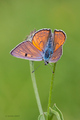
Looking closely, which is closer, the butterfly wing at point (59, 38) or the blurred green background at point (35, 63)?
the butterfly wing at point (59, 38)

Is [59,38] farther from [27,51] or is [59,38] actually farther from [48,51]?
[27,51]

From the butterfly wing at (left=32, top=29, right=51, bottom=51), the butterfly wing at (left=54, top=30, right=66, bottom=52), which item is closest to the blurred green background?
the butterfly wing at (left=32, top=29, right=51, bottom=51)

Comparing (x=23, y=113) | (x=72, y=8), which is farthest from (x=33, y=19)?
(x=23, y=113)

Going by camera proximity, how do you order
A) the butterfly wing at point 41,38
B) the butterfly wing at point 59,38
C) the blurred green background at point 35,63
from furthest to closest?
the blurred green background at point 35,63 < the butterfly wing at point 41,38 < the butterfly wing at point 59,38

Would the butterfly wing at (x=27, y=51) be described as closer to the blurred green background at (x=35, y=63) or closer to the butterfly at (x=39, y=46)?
the butterfly at (x=39, y=46)

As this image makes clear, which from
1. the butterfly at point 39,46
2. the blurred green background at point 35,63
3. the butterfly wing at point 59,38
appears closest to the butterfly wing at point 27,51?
the butterfly at point 39,46

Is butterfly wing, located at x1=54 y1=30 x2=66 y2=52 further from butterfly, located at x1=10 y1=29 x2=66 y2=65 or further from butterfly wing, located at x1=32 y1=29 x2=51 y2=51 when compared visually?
butterfly wing, located at x1=32 y1=29 x2=51 y2=51

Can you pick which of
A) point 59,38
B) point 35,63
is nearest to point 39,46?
point 59,38
